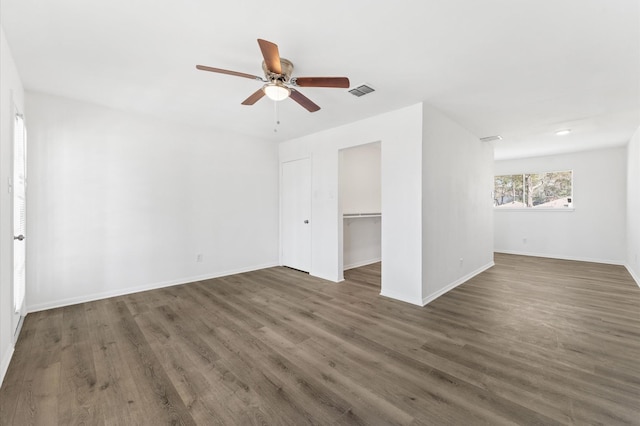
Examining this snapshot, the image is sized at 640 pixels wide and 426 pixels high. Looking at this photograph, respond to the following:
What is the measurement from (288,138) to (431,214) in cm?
300

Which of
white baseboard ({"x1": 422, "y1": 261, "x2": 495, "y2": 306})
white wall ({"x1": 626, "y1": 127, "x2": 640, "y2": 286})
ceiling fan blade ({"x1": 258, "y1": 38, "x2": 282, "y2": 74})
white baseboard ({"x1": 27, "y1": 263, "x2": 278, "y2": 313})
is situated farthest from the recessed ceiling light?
white baseboard ({"x1": 27, "y1": 263, "x2": 278, "y2": 313})

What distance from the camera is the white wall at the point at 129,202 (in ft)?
10.7

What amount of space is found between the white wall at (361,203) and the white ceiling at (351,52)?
187cm

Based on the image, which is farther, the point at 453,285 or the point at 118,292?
the point at 453,285

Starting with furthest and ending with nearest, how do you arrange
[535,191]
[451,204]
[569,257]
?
[535,191] < [569,257] < [451,204]

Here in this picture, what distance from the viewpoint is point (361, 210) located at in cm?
577

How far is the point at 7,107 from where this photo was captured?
2.21 meters

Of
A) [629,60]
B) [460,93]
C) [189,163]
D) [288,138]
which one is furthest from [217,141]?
[629,60]

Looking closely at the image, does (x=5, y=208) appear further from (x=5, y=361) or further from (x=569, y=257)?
(x=569, y=257)

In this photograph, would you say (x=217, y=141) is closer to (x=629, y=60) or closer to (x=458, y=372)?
(x=458, y=372)

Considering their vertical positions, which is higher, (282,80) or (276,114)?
(276,114)

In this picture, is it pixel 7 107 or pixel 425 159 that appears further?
pixel 425 159

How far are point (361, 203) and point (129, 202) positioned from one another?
13.3 feet

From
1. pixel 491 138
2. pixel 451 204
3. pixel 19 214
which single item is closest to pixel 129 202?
pixel 19 214
